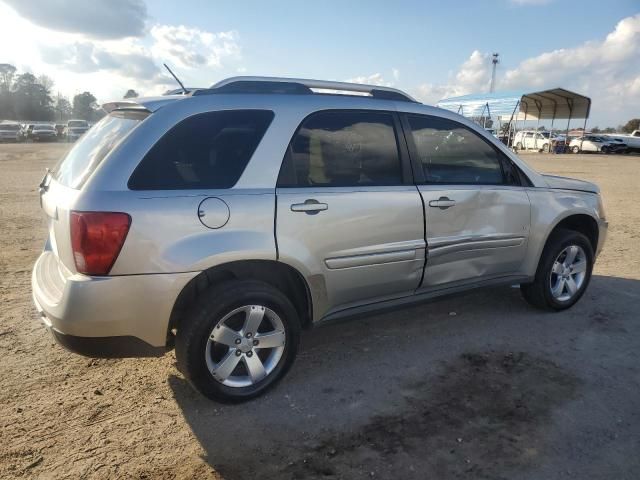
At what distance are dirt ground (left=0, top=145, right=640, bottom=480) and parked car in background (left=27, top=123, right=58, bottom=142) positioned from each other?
47.5 m

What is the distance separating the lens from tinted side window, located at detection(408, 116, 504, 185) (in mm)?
3621

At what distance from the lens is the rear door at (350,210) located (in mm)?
2998

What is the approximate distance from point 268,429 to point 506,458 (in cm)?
128

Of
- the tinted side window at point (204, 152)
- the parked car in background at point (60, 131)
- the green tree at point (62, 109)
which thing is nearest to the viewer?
the tinted side window at point (204, 152)

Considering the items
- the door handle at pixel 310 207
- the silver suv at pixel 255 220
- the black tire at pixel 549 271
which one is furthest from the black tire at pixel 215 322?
the black tire at pixel 549 271

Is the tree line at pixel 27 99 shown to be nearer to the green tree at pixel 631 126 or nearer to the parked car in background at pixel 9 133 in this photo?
the parked car in background at pixel 9 133

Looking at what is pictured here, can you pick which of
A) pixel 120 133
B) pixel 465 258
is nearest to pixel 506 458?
pixel 465 258

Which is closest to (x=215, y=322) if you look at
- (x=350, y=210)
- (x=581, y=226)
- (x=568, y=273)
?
(x=350, y=210)

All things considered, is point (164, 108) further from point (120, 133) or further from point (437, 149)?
point (437, 149)

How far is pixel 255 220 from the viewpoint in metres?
2.82

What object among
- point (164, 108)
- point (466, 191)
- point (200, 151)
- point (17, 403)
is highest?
point (164, 108)

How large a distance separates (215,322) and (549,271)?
3021 mm

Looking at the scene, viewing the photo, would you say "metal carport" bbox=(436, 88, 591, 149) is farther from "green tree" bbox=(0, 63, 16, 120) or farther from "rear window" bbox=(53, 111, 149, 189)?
"green tree" bbox=(0, 63, 16, 120)

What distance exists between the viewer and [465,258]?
380cm
